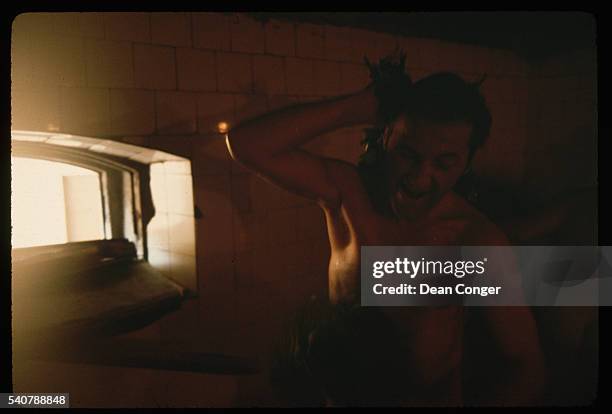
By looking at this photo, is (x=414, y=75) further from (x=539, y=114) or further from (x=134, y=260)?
(x=134, y=260)

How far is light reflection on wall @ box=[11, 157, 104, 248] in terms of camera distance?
1690 millimetres

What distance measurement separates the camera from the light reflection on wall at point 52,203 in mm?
1690

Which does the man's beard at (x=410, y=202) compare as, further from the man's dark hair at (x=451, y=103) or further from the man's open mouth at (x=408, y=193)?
the man's dark hair at (x=451, y=103)

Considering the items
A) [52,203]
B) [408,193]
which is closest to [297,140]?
[408,193]

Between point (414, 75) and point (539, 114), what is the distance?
0.56 m

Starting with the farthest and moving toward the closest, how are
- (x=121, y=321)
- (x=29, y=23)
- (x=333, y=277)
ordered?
(x=333, y=277) → (x=121, y=321) → (x=29, y=23)

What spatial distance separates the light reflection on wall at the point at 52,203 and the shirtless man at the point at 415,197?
0.62 m

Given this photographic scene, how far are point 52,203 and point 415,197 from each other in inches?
55.8

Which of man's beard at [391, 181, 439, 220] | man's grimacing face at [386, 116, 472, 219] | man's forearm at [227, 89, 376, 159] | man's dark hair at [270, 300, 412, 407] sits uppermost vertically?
man's forearm at [227, 89, 376, 159]

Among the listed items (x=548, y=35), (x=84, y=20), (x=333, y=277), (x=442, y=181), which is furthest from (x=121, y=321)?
(x=548, y=35)

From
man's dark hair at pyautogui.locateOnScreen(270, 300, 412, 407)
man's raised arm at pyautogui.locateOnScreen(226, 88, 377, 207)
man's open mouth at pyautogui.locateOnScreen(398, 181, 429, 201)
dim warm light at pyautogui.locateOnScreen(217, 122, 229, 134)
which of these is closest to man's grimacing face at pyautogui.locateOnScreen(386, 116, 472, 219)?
man's open mouth at pyautogui.locateOnScreen(398, 181, 429, 201)

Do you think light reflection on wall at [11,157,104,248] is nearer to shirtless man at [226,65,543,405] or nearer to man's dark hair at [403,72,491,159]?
shirtless man at [226,65,543,405]

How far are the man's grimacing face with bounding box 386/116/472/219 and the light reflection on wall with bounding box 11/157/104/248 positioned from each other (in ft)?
3.89

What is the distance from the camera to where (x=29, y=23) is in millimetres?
1602
